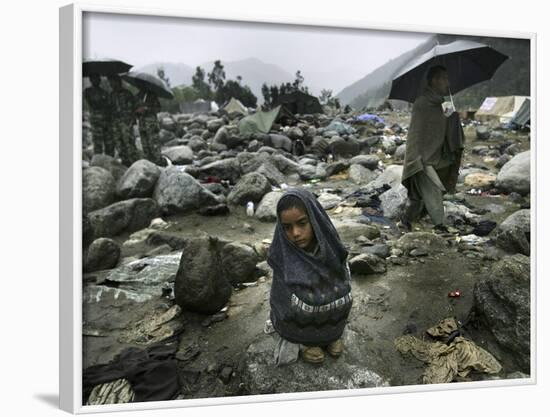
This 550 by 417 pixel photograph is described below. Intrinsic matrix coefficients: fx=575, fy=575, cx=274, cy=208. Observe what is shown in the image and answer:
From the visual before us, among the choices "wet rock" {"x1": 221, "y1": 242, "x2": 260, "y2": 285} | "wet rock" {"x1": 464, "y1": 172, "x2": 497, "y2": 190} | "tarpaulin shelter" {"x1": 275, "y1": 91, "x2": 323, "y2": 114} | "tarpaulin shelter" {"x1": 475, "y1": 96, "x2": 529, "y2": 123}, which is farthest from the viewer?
"wet rock" {"x1": 464, "y1": 172, "x2": 497, "y2": 190}

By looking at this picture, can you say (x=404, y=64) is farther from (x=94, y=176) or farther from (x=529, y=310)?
(x=94, y=176)

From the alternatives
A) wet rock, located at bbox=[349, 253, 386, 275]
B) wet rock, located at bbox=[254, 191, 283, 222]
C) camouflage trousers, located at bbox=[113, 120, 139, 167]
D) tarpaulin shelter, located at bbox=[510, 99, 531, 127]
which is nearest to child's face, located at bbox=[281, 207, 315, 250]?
wet rock, located at bbox=[254, 191, 283, 222]

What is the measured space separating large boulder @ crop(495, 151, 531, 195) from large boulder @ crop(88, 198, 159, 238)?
2.85m

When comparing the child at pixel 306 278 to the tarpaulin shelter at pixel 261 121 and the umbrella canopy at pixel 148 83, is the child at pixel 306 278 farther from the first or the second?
the umbrella canopy at pixel 148 83

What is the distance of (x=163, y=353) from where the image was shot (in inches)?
154

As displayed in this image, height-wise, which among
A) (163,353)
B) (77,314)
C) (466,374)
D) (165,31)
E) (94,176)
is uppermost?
(165,31)

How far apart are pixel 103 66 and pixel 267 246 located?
169cm

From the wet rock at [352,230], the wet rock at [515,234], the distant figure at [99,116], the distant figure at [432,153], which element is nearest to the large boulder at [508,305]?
the wet rock at [515,234]

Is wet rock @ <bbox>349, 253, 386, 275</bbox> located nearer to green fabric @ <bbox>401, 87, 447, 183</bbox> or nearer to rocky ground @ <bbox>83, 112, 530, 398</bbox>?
rocky ground @ <bbox>83, 112, 530, 398</bbox>

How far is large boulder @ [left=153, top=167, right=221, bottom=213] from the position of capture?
4.19 meters

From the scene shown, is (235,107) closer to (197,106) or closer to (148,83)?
(197,106)

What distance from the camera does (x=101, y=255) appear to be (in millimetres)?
3900

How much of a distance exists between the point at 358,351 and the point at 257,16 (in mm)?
2523

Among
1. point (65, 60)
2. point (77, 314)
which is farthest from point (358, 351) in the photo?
point (65, 60)
